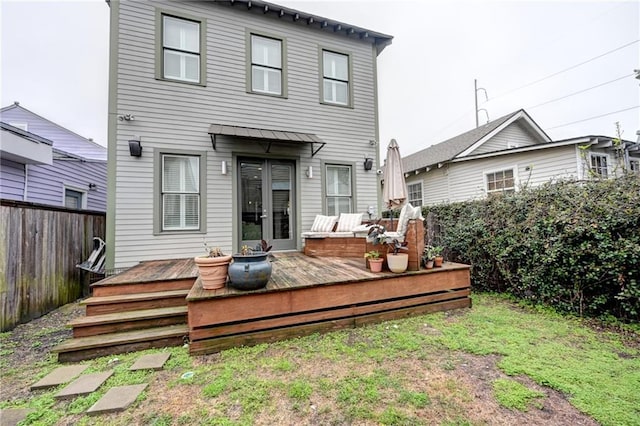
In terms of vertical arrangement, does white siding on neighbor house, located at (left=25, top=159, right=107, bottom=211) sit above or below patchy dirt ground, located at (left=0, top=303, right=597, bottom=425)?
→ above

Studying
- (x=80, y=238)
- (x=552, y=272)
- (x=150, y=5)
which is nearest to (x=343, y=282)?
(x=552, y=272)

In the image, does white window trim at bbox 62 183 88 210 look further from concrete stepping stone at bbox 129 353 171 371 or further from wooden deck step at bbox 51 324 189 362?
concrete stepping stone at bbox 129 353 171 371

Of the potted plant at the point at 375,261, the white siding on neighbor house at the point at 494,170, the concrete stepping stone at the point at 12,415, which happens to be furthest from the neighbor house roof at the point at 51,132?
the white siding on neighbor house at the point at 494,170

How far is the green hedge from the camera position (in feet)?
10.3

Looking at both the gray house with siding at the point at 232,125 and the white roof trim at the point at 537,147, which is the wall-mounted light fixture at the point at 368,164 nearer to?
the gray house with siding at the point at 232,125

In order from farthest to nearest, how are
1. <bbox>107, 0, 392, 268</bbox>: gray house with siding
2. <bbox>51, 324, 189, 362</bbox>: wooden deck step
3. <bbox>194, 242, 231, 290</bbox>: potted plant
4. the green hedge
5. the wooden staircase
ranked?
<bbox>107, 0, 392, 268</bbox>: gray house with siding < the green hedge < <bbox>194, 242, 231, 290</bbox>: potted plant < the wooden staircase < <bbox>51, 324, 189, 362</bbox>: wooden deck step

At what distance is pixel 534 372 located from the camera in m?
2.26

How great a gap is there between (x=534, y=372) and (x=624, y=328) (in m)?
1.98

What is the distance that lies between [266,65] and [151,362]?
6.27m

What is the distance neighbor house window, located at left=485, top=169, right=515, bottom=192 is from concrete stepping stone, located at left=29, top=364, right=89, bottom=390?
10906 mm

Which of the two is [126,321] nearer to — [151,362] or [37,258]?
[151,362]

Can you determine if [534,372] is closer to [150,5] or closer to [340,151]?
[340,151]

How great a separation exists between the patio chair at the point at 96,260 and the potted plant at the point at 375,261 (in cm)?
501

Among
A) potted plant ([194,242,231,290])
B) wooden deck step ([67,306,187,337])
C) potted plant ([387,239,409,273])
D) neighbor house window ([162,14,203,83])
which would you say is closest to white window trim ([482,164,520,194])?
potted plant ([387,239,409,273])
